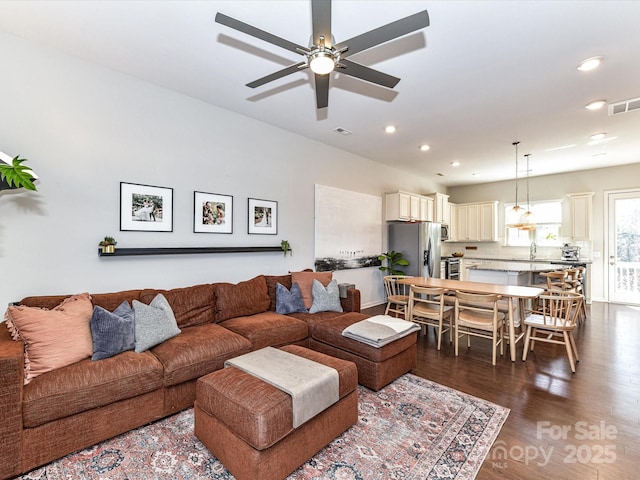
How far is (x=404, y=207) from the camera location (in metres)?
6.48

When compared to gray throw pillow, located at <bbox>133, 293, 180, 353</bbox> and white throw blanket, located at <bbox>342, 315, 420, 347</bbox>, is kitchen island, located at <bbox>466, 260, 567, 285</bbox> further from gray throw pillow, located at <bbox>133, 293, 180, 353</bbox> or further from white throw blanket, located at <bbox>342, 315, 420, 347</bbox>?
gray throw pillow, located at <bbox>133, 293, 180, 353</bbox>

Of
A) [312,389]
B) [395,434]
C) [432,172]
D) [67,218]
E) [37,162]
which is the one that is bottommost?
[395,434]

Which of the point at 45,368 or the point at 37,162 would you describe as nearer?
the point at 45,368

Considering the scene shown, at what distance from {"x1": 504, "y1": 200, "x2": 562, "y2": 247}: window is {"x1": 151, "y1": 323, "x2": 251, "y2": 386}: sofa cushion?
789cm

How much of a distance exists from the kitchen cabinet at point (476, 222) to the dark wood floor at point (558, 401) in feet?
13.4

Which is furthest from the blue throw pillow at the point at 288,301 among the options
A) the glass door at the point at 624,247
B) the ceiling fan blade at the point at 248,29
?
the glass door at the point at 624,247

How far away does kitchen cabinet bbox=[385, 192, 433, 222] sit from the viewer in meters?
6.35

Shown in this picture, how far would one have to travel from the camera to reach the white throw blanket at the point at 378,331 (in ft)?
9.09

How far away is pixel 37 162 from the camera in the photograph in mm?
2633

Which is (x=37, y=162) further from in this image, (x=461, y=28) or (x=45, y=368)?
(x=461, y=28)

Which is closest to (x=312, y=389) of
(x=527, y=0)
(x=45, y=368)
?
(x=45, y=368)

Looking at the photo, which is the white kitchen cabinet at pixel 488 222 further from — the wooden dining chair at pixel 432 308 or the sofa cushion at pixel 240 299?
the sofa cushion at pixel 240 299

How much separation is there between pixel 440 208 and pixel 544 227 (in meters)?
2.57

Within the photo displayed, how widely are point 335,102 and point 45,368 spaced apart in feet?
11.9
